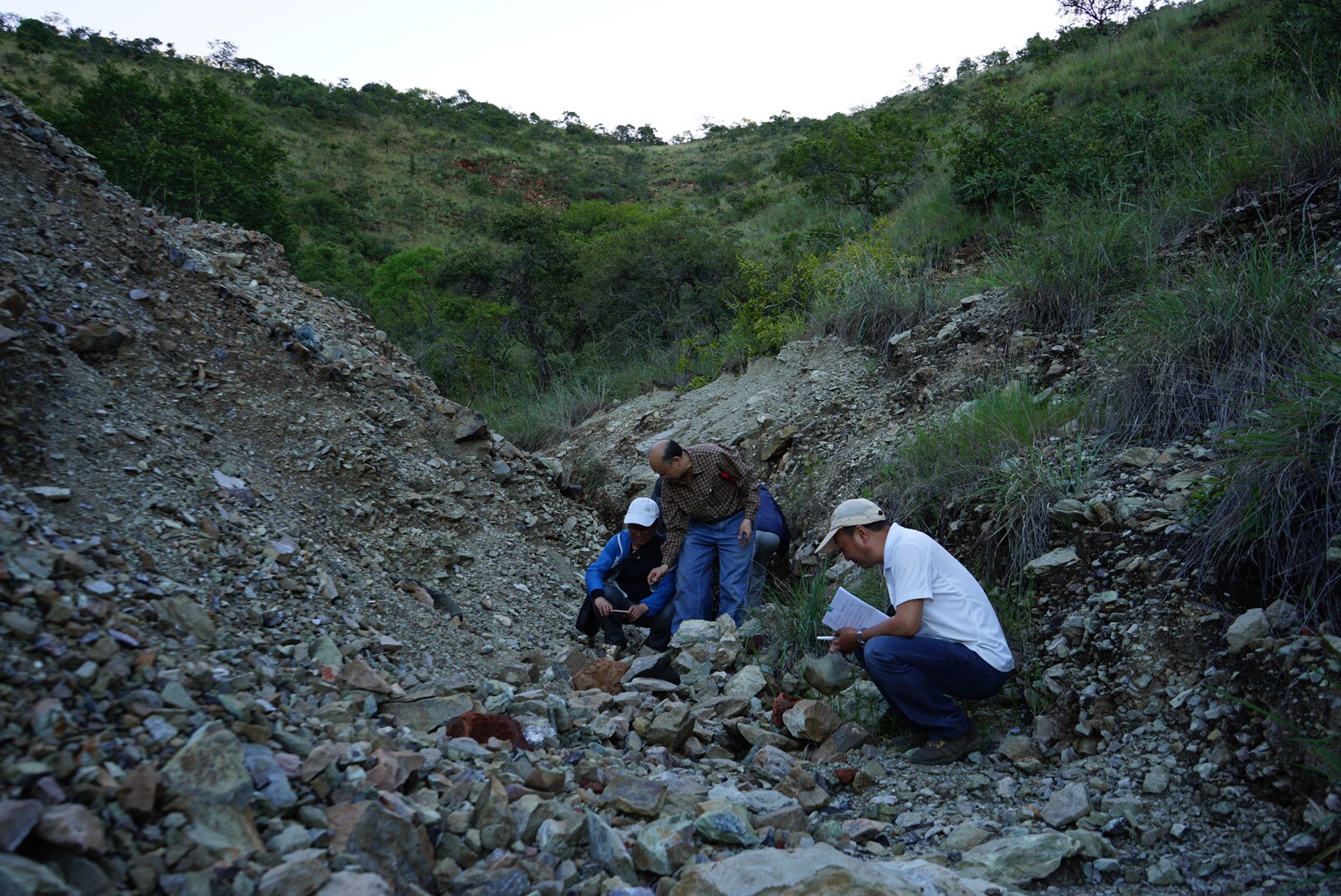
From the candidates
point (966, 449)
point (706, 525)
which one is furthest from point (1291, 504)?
point (706, 525)

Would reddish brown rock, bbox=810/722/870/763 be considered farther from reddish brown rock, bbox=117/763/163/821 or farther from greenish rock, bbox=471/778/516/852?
reddish brown rock, bbox=117/763/163/821

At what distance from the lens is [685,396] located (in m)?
9.22

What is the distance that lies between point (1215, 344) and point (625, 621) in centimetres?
367

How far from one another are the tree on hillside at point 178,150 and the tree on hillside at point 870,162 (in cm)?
939

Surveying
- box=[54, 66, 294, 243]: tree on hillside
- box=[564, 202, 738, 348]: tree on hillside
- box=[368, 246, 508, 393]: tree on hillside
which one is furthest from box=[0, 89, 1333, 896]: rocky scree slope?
box=[368, 246, 508, 393]: tree on hillside

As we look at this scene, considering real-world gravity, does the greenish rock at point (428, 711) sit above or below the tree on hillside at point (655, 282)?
below

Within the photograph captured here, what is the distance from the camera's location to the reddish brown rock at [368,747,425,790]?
2326 mm

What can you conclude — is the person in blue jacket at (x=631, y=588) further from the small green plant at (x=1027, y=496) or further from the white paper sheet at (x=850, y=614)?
the small green plant at (x=1027, y=496)

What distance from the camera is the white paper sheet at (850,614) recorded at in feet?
11.8

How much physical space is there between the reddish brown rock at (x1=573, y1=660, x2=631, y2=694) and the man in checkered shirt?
96 cm

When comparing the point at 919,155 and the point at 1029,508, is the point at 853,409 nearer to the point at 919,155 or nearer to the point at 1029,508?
the point at 1029,508

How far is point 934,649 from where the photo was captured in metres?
3.33

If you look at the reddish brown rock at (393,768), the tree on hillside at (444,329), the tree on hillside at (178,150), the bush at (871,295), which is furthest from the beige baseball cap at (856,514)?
the tree on hillside at (178,150)

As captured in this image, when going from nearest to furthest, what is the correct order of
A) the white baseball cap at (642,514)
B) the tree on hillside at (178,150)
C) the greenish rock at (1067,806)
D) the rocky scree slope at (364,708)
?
the rocky scree slope at (364,708) < the greenish rock at (1067,806) < the white baseball cap at (642,514) < the tree on hillside at (178,150)
